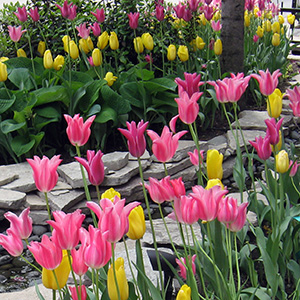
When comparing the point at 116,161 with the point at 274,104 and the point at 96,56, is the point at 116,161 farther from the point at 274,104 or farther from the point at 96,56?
the point at 274,104

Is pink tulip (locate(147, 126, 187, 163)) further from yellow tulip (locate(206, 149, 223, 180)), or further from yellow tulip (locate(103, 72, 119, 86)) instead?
yellow tulip (locate(103, 72, 119, 86))

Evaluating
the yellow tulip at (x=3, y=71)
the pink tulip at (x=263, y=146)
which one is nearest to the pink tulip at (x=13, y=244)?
the pink tulip at (x=263, y=146)

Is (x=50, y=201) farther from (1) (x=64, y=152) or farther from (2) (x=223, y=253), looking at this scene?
(2) (x=223, y=253)

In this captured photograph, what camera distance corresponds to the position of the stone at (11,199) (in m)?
2.89

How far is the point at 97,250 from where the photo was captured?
1.02 metres

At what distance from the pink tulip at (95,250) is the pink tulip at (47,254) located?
0.06 meters

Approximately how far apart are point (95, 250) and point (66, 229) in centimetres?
8

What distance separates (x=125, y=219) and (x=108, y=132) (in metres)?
2.68

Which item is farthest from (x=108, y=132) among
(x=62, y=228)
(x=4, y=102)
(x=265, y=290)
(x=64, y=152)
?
(x=62, y=228)

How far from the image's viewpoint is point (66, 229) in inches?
41.4

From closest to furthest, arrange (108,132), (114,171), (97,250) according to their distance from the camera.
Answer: (97,250) < (114,171) < (108,132)

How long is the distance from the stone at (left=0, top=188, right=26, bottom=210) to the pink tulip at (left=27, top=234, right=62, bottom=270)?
1896 mm

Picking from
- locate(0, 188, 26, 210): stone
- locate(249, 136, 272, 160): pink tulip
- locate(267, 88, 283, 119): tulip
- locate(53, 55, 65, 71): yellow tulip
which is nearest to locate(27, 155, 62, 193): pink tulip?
locate(249, 136, 272, 160): pink tulip

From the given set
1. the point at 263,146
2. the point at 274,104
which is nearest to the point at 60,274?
the point at 263,146
